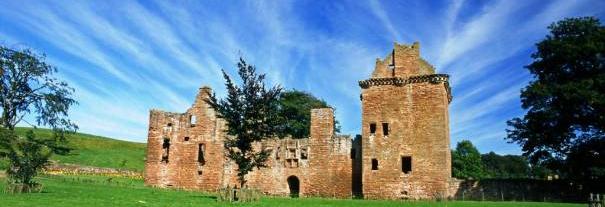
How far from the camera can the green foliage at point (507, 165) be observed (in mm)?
97912

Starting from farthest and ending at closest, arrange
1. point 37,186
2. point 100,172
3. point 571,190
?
point 100,172
point 571,190
point 37,186

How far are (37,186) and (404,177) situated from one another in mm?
19738

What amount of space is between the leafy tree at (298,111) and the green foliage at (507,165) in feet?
155

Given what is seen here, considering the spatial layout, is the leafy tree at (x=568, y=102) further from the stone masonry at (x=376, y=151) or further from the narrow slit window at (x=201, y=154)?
the narrow slit window at (x=201, y=154)

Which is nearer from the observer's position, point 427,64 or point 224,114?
point 224,114

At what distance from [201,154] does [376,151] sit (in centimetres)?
1339

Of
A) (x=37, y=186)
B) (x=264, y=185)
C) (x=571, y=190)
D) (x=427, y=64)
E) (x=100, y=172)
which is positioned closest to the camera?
(x=37, y=186)

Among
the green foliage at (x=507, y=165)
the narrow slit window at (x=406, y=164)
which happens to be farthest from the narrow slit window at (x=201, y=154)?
the green foliage at (x=507, y=165)

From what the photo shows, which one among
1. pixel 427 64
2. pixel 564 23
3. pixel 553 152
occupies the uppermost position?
pixel 564 23

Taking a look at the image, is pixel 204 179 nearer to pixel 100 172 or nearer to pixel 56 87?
pixel 100 172

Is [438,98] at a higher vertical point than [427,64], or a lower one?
lower

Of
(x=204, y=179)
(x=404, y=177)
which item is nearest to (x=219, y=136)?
(x=204, y=179)

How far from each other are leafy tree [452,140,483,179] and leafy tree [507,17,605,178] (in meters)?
36.3

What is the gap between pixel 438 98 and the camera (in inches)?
1214
